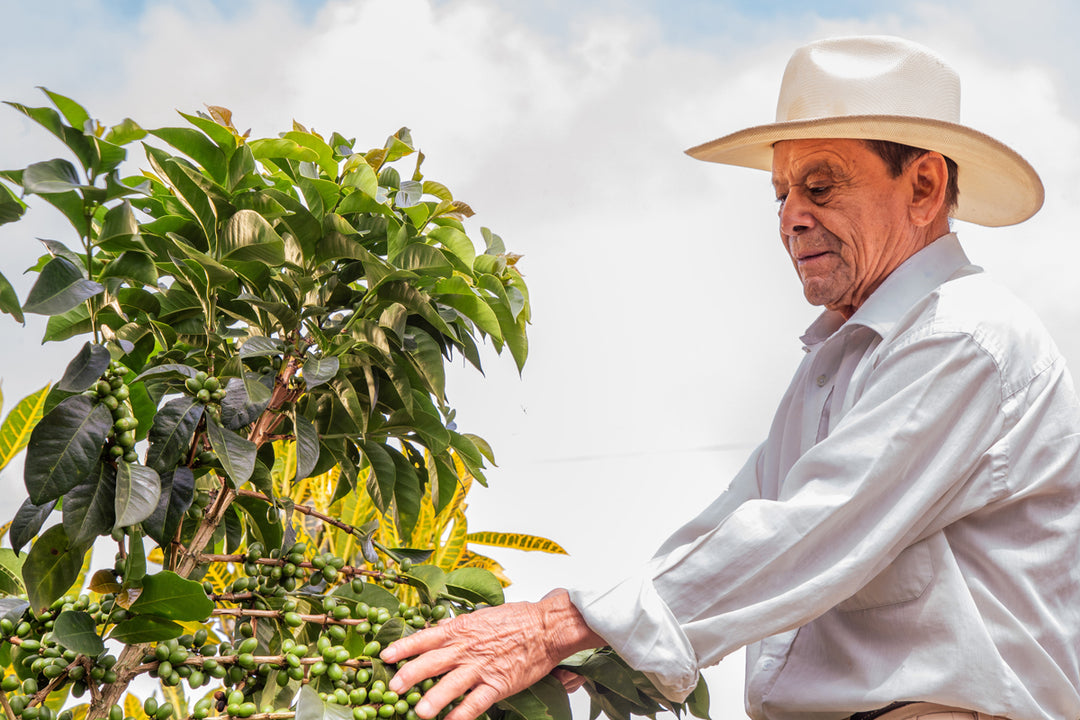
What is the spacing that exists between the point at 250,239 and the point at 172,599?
1.36ft

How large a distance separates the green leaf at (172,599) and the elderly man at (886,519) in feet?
0.76

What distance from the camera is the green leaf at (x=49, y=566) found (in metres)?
1.07

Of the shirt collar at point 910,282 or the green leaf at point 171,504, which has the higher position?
the shirt collar at point 910,282

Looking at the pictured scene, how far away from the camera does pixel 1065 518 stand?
1.43m

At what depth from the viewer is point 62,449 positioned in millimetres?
1003

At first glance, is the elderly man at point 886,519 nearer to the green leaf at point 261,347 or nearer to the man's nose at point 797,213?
the man's nose at point 797,213

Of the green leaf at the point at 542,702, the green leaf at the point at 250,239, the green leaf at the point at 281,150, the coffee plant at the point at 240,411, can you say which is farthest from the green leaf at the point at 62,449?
the green leaf at the point at 542,702

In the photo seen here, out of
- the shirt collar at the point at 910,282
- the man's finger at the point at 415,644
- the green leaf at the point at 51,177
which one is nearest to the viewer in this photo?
the green leaf at the point at 51,177

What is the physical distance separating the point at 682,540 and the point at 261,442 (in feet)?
2.59

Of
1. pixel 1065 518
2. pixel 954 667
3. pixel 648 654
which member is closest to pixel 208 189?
pixel 648 654

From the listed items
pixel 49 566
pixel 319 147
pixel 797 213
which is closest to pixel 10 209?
pixel 49 566

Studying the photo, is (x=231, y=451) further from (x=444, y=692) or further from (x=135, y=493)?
(x=444, y=692)

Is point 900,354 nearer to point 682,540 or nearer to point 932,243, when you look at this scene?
point 932,243

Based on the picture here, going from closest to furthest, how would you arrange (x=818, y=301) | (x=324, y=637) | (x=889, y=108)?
1. (x=324, y=637)
2. (x=889, y=108)
3. (x=818, y=301)
